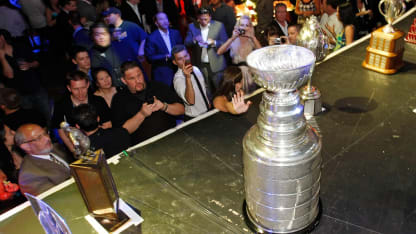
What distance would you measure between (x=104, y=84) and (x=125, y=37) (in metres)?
0.89

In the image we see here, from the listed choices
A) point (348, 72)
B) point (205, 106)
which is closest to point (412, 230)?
point (348, 72)

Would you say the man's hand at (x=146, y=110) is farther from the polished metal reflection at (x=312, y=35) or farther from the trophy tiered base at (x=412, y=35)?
the trophy tiered base at (x=412, y=35)

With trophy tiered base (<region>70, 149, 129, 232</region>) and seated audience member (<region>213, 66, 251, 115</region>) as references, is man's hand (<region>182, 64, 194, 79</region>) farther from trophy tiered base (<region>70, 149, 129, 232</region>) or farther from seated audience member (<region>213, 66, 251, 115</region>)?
trophy tiered base (<region>70, 149, 129, 232</region>)

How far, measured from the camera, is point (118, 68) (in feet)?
10.6

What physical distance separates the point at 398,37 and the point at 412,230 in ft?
4.38

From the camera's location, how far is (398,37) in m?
2.08

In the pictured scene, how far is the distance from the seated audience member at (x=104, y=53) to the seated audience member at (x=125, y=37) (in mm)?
70

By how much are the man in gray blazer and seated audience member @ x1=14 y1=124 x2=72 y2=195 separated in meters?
1.61

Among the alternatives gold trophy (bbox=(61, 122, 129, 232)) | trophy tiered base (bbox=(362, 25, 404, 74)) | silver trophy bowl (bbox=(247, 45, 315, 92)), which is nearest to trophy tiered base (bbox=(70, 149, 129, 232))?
gold trophy (bbox=(61, 122, 129, 232))

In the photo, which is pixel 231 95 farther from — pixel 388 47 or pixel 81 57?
pixel 81 57

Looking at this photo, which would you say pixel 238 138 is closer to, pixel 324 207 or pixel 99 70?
pixel 324 207

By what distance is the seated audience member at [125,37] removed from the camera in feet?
10.8

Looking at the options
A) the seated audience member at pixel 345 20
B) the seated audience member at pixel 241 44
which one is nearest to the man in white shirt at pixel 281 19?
the seated audience member at pixel 241 44

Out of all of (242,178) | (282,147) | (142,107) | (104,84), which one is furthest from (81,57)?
(282,147)
